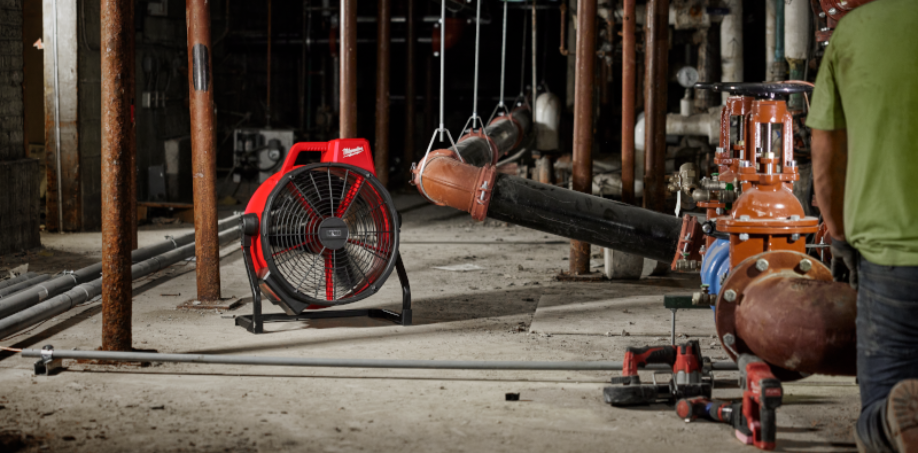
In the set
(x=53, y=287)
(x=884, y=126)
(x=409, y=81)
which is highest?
(x=409, y=81)

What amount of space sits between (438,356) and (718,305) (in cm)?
152

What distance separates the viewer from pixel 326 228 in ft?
15.4

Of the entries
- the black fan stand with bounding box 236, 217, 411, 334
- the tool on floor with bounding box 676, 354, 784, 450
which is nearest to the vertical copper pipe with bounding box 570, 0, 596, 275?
the black fan stand with bounding box 236, 217, 411, 334

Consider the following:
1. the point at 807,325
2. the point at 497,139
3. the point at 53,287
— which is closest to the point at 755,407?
the point at 807,325

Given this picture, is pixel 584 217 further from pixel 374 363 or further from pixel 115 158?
pixel 115 158

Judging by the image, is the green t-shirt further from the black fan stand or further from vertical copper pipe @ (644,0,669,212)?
vertical copper pipe @ (644,0,669,212)

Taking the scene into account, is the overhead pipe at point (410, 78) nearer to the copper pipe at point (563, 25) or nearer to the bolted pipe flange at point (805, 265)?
the copper pipe at point (563, 25)

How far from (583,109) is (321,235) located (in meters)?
2.39

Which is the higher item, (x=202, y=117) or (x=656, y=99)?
(x=656, y=99)

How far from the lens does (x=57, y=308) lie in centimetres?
480

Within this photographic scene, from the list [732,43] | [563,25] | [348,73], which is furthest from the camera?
[563,25]

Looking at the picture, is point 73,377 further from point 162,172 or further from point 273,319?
point 162,172

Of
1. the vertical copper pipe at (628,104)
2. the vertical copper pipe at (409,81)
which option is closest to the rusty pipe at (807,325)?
the vertical copper pipe at (628,104)

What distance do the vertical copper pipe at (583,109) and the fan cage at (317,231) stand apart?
1927 mm
